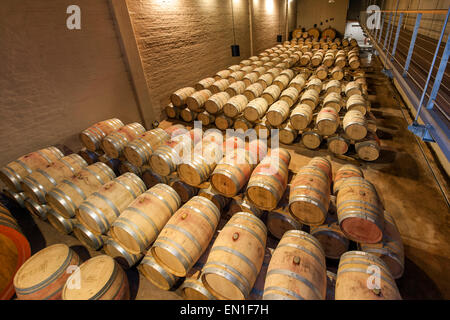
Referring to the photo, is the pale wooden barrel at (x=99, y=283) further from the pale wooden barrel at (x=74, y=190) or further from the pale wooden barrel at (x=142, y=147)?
the pale wooden barrel at (x=142, y=147)

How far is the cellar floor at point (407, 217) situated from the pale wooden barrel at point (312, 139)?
8.3 inches

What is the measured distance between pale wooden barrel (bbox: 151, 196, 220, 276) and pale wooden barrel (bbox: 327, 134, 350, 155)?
413cm

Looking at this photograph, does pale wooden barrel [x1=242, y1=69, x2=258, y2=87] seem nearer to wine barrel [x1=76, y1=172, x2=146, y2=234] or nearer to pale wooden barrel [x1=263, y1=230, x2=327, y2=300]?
wine barrel [x1=76, y1=172, x2=146, y2=234]

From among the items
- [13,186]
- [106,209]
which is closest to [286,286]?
[106,209]

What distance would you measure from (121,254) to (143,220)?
82cm

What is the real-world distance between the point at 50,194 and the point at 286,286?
388cm

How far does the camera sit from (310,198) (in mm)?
2867

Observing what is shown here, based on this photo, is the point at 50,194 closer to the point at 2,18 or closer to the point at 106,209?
the point at 106,209

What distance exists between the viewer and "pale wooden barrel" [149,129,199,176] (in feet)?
13.4

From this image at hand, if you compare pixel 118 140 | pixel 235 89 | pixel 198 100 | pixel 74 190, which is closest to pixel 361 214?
pixel 74 190

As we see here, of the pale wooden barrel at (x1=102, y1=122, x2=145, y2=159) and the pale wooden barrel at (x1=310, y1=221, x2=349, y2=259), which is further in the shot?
the pale wooden barrel at (x1=102, y1=122, x2=145, y2=159)

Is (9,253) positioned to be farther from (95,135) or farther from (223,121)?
(223,121)

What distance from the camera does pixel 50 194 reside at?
3.52m

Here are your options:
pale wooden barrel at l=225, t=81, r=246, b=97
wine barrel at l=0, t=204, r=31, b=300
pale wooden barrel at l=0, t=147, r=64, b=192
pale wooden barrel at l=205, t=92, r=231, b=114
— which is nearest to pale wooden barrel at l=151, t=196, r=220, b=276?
wine barrel at l=0, t=204, r=31, b=300
